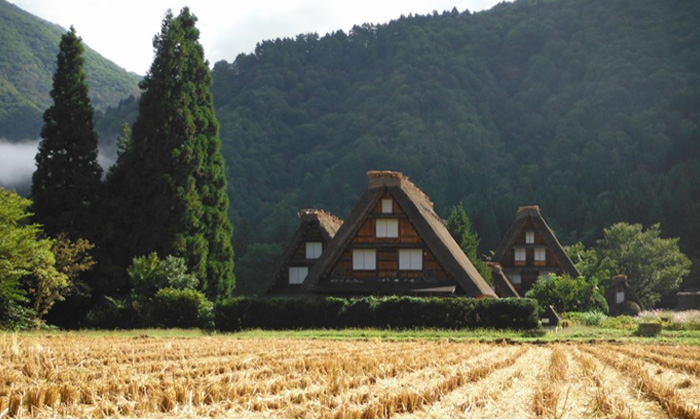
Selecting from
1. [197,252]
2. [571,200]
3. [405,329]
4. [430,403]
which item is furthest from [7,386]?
[571,200]

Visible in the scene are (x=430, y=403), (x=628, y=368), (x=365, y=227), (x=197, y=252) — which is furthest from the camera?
(x=197, y=252)

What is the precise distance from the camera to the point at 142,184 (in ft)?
147

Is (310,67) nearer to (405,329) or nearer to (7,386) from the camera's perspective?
(405,329)

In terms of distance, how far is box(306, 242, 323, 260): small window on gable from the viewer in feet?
155

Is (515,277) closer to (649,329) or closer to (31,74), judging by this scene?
(649,329)

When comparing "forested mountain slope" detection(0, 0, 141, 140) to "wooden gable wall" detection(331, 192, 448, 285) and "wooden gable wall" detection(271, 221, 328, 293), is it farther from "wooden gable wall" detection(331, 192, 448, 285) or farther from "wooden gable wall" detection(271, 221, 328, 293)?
→ "wooden gable wall" detection(331, 192, 448, 285)

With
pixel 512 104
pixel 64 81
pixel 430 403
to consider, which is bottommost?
pixel 430 403

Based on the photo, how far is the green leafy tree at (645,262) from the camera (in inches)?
2815

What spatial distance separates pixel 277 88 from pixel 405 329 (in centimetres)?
11259

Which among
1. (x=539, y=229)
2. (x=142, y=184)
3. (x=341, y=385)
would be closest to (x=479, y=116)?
(x=539, y=229)

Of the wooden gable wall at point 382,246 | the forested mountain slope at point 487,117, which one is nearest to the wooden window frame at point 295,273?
the wooden gable wall at point 382,246

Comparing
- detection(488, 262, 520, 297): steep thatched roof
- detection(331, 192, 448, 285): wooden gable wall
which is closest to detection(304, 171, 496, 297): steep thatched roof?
detection(331, 192, 448, 285): wooden gable wall

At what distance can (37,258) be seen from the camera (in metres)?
33.1

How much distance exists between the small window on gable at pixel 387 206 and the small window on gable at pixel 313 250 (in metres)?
9.58
